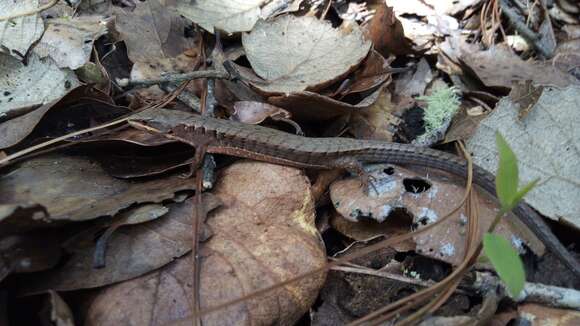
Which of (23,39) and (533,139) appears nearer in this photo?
(533,139)

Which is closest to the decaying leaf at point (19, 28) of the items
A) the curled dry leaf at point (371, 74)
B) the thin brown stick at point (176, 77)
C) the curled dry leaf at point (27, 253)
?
the thin brown stick at point (176, 77)

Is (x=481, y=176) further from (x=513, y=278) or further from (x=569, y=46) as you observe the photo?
(x=569, y=46)

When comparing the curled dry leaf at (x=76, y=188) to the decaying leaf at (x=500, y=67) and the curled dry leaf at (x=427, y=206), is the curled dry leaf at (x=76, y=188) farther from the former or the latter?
the decaying leaf at (x=500, y=67)

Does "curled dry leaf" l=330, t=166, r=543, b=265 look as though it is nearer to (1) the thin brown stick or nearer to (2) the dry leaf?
(1) the thin brown stick

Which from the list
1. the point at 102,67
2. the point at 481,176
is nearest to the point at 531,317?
the point at 481,176

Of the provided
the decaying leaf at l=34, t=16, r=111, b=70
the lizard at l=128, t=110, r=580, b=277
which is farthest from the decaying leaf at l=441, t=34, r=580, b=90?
the decaying leaf at l=34, t=16, r=111, b=70

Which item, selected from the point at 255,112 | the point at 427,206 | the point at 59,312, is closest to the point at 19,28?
the point at 255,112
